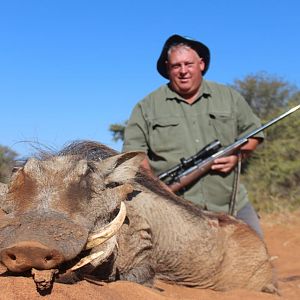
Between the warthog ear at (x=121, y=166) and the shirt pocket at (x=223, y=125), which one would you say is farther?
the shirt pocket at (x=223, y=125)

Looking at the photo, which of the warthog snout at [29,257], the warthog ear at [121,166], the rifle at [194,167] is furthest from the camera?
the rifle at [194,167]

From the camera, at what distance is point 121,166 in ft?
14.7

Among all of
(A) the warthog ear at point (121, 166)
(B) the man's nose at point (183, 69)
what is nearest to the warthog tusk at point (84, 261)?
(A) the warthog ear at point (121, 166)

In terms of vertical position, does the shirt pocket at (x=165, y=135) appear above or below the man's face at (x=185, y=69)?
below

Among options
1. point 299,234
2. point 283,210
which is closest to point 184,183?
point 299,234

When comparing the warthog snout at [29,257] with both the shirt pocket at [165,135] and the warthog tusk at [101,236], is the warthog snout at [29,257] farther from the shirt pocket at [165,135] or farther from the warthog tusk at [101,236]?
the shirt pocket at [165,135]

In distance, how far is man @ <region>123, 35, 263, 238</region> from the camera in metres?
6.73

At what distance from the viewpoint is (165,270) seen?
5.10 meters

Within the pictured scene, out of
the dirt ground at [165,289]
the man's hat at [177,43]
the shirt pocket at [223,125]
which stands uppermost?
the man's hat at [177,43]

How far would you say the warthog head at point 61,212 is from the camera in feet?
9.98

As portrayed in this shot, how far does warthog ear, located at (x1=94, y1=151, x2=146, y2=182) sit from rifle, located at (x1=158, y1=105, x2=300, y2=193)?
6.48 ft

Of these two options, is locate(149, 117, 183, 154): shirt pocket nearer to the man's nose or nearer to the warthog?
the man's nose

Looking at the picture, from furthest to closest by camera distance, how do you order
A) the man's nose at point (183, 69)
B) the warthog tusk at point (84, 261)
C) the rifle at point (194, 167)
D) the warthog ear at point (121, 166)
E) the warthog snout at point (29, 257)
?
the man's nose at point (183, 69) → the rifle at point (194, 167) → the warthog ear at point (121, 166) → the warthog tusk at point (84, 261) → the warthog snout at point (29, 257)

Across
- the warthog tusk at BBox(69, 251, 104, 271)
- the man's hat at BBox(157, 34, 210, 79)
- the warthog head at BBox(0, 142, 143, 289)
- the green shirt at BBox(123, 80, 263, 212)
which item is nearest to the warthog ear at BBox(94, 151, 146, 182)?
the warthog head at BBox(0, 142, 143, 289)
